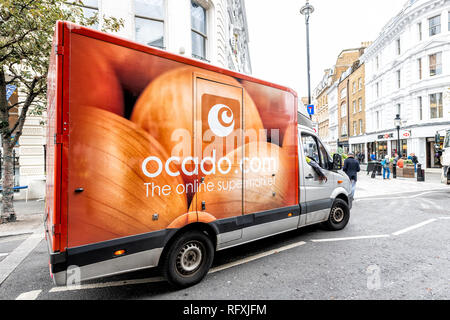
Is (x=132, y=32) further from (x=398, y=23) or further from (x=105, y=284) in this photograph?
(x=398, y=23)

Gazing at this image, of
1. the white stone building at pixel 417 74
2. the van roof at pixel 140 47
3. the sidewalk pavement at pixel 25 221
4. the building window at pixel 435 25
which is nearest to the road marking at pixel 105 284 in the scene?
the van roof at pixel 140 47

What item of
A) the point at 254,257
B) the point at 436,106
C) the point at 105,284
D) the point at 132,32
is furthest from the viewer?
the point at 436,106

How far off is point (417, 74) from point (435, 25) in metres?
3.98

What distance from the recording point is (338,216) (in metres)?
5.91

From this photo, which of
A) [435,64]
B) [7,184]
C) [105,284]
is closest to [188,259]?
[105,284]

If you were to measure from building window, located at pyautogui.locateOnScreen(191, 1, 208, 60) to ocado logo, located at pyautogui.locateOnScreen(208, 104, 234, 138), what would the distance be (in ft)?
31.2

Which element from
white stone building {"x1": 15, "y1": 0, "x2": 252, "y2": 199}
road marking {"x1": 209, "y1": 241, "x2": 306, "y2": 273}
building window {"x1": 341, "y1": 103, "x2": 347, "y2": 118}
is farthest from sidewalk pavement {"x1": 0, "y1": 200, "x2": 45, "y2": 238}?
building window {"x1": 341, "y1": 103, "x2": 347, "y2": 118}

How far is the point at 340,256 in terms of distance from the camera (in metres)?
4.30

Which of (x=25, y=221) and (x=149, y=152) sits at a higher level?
(x=149, y=152)

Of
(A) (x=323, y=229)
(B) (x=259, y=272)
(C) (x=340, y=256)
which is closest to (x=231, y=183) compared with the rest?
(B) (x=259, y=272)

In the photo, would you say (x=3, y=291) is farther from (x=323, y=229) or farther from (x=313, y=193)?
(x=323, y=229)

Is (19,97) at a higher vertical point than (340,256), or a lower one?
higher

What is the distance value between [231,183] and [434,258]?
3.59 metres

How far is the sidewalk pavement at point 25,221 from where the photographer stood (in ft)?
20.6
